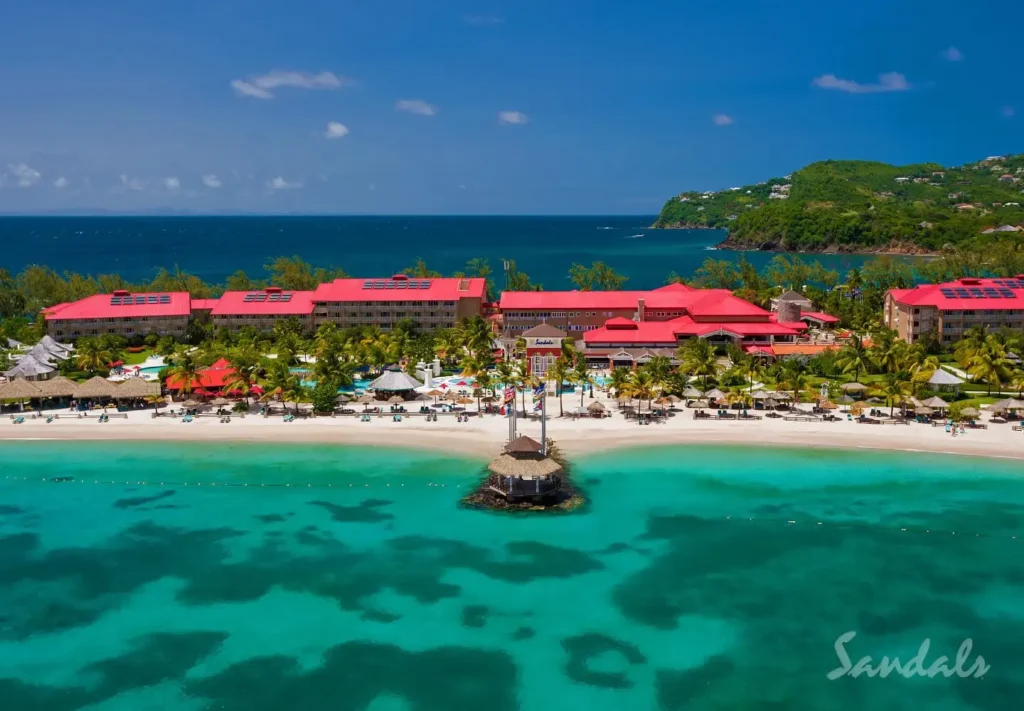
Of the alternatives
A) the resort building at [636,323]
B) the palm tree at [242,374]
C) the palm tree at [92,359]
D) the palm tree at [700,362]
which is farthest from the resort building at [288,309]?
the palm tree at [700,362]

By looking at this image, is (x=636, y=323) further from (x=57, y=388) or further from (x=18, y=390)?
(x=18, y=390)

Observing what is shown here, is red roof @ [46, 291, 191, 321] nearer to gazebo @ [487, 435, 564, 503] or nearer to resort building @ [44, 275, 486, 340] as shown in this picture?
resort building @ [44, 275, 486, 340]

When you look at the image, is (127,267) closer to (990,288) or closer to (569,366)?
(569,366)

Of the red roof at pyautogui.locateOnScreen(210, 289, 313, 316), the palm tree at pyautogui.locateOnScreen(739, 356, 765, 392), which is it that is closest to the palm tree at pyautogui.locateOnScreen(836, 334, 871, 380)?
the palm tree at pyautogui.locateOnScreen(739, 356, 765, 392)

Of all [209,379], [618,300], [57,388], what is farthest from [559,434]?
[57,388]

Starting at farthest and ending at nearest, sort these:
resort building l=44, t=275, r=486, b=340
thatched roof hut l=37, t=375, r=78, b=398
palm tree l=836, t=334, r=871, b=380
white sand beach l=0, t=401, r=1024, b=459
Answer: resort building l=44, t=275, r=486, b=340 → palm tree l=836, t=334, r=871, b=380 → thatched roof hut l=37, t=375, r=78, b=398 → white sand beach l=0, t=401, r=1024, b=459

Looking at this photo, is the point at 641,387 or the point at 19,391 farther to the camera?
the point at 19,391

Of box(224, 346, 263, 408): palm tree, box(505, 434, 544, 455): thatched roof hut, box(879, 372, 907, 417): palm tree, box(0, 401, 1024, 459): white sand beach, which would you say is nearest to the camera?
box(505, 434, 544, 455): thatched roof hut
